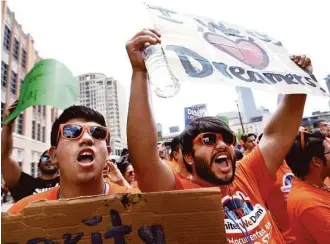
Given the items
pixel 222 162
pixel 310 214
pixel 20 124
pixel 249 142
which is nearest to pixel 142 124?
pixel 222 162

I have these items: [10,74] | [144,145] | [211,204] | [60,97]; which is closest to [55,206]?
[211,204]

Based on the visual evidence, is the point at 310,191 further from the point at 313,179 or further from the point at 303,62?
the point at 303,62

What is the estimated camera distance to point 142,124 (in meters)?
1.43

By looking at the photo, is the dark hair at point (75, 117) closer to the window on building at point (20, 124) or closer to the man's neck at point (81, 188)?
the man's neck at point (81, 188)

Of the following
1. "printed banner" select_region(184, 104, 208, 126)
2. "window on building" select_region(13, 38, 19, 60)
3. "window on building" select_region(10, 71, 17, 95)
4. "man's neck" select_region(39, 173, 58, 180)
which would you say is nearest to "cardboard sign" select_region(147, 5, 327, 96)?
"man's neck" select_region(39, 173, 58, 180)

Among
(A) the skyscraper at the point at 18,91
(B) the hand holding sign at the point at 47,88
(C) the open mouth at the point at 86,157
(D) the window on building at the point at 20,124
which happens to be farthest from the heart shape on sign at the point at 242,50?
(D) the window on building at the point at 20,124

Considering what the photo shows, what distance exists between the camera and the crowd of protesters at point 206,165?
4.75ft

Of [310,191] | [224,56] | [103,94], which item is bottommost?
[310,191]

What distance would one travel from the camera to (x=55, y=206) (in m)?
0.89

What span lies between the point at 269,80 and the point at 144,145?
855mm

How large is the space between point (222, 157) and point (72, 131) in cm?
98

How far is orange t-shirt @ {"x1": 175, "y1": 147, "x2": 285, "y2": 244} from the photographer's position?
5.09ft

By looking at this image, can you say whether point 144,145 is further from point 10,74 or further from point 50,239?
point 10,74

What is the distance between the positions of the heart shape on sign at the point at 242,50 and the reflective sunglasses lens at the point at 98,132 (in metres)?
0.88
